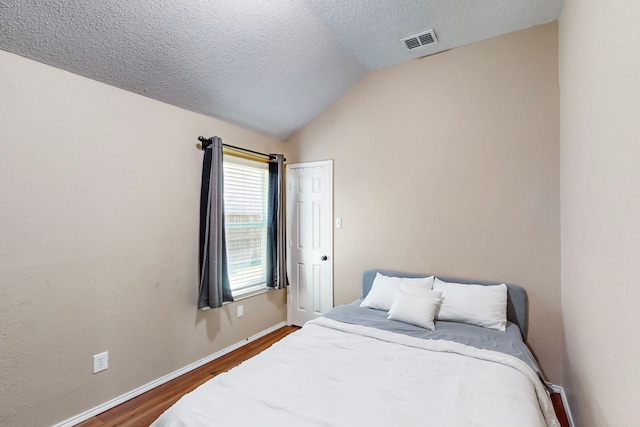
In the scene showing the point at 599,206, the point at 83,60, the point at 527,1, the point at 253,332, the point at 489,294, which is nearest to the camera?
the point at 599,206

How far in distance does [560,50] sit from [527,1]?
0.45 meters

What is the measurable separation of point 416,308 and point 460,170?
1.32 metres

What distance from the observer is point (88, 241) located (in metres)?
2.01

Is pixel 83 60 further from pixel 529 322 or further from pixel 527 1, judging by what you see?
pixel 529 322

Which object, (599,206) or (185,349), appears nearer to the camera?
(599,206)

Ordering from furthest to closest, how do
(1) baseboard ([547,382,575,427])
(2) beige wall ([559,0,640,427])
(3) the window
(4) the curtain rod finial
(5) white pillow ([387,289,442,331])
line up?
(3) the window < (4) the curtain rod finial < (5) white pillow ([387,289,442,331]) < (1) baseboard ([547,382,575,427]) < (2) beige wall ([559,0,640,427])

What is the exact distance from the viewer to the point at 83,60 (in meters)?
1.87

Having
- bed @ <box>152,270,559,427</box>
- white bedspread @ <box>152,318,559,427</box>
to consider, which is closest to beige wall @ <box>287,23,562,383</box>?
bed @ <box>152,270,559,427</box>

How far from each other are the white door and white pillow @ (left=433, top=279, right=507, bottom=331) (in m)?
1.37

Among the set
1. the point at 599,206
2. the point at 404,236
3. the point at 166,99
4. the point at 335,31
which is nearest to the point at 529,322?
the point at 404,236

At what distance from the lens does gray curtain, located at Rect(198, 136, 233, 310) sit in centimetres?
266

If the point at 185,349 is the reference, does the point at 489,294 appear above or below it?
above

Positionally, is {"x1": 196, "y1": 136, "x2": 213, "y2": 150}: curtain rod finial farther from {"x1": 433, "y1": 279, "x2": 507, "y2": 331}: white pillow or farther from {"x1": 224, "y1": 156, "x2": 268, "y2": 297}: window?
{"x1": 433, "y1": 279, "x2": 507, "y2": 331}: white pillow

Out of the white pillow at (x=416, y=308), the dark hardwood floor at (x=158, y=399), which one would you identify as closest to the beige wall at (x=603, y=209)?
the white pillow at (x=416, y=308)
